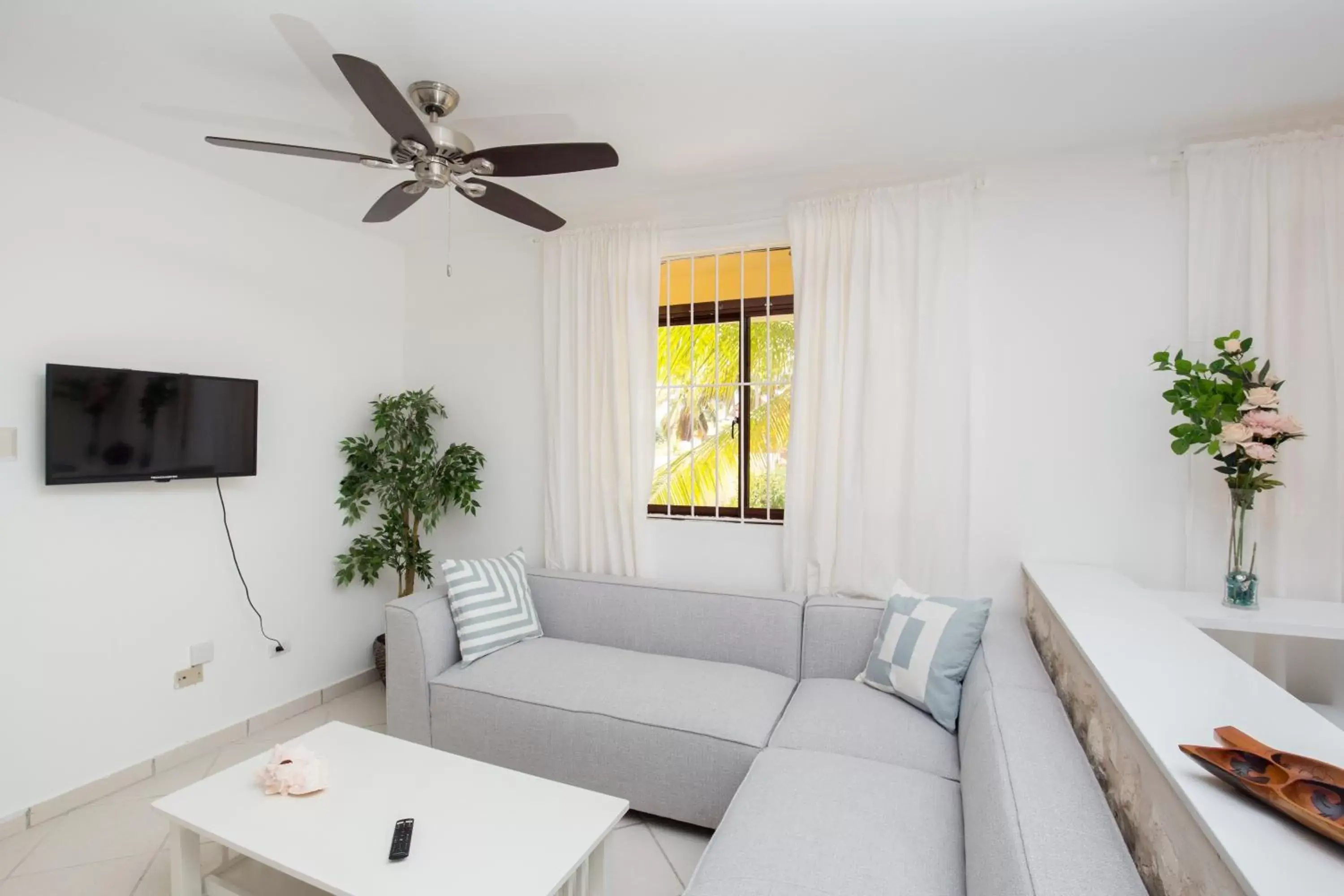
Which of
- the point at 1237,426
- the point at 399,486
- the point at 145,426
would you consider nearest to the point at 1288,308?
the point at 1237,426

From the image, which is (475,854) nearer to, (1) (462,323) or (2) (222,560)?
(2) (222,560)

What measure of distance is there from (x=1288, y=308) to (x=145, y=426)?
4.36 m

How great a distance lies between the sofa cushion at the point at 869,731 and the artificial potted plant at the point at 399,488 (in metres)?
2.14

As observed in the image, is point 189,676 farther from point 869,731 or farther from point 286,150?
point 869,731

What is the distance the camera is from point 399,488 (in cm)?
333

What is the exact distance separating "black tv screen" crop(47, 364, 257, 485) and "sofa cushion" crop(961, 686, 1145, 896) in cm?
309

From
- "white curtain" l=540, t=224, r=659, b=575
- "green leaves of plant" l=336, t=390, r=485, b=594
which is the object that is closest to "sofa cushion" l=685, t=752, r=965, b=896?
"white curtain" l=540, t=224, r=659, b=575

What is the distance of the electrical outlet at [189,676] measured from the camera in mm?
2658

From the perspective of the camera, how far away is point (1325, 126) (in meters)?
2.18

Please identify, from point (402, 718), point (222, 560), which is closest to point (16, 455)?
point (222, 560)

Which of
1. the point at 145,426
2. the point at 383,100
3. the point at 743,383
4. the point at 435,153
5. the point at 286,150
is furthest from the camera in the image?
the point at 743,383

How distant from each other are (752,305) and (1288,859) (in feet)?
8.86

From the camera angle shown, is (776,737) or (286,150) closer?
(286,150)

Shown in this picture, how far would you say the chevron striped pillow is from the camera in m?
2.62
